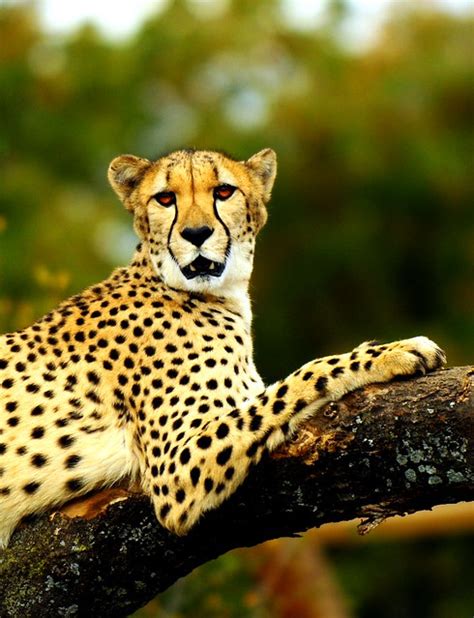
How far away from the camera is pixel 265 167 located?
8.02 metres

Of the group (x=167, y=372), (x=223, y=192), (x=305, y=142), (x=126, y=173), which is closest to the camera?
(x=167, y=372)

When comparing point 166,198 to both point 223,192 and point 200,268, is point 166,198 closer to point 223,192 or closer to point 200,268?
point 223,192

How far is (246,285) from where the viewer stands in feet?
24.7

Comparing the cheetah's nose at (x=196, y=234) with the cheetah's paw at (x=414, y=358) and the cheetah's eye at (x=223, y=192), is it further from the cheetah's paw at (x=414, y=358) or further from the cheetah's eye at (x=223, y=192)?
the cheetah's paw at (x=414, y=358)

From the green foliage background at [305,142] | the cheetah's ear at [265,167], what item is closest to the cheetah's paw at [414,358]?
the cheetah's ear at [265,167]

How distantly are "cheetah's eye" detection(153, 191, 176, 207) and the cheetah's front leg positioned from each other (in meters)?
1.55

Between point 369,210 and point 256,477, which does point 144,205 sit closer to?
point 256,477

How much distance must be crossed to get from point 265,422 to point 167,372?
967 mm

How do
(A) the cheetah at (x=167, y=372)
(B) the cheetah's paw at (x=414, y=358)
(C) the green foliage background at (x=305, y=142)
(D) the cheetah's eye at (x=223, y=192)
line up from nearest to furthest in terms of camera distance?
(B) the cheetah's paw at (x=414, y=358) → (A) the cheetah at (x=167, y=372) → (D) the cheetah's eye at (x=223, y=192) → (C) the green foliage background at (x=305, y=142)

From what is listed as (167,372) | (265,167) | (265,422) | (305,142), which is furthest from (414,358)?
(305,142)

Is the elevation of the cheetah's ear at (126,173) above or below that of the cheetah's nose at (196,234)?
above

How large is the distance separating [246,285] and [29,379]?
1.34m

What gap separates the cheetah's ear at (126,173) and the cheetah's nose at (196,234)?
972 millimetres

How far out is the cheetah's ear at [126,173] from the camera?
25.6 feet
